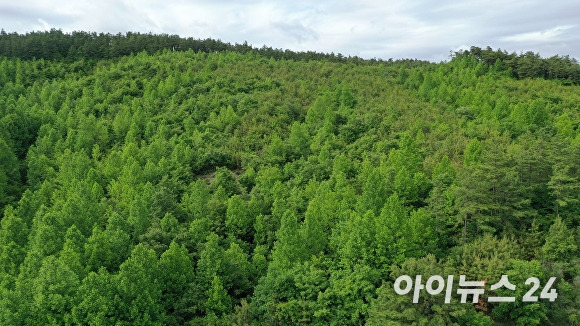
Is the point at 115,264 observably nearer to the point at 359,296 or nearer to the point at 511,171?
Result: the point at 359,296

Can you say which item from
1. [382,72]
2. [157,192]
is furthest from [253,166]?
[382,72]

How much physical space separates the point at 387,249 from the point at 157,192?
30.3 metres

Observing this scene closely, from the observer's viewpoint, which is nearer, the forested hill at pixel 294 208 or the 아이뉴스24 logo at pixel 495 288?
the 아이뉴스24 logo at pixel 495 288

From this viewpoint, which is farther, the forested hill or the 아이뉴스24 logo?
the forested hill

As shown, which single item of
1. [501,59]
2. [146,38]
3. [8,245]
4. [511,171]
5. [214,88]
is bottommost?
[8,245]

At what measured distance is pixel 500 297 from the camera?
33875 millimetres

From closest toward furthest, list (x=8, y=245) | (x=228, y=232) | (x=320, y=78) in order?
(x=8, y=245)
(x=228, y=232)
(x=320, y=78)

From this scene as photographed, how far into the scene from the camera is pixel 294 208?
50.6m

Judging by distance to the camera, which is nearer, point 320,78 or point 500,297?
point 500,297

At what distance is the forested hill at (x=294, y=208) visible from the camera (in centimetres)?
3441

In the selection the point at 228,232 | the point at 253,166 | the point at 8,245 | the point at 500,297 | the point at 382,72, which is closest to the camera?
the point at 500,297

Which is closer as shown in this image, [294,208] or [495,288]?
[495,288]

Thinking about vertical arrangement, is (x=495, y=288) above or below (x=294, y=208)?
below

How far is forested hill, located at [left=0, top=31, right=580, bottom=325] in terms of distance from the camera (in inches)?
1355
